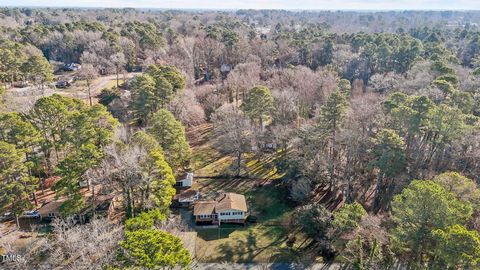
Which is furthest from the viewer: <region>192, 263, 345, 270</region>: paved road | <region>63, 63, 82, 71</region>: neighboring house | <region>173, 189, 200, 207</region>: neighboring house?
<region>63, 63, 82, 71</region>: neighboring house

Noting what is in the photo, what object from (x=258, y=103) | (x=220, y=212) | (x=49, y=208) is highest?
(x=258, y=103)

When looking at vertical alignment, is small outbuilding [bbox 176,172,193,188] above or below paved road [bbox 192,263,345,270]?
above

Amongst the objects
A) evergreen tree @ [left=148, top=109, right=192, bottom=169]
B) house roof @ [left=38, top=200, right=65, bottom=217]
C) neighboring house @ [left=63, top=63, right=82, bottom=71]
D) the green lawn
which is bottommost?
the green lawn

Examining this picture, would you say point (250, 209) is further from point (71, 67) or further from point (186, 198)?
point (71, 67)

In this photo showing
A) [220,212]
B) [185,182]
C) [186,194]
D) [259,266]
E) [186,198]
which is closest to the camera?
[259,266]

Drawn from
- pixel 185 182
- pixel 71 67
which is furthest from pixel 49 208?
pixel 71 67

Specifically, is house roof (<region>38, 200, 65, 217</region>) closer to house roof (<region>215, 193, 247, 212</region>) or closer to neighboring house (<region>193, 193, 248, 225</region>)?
neighboring house (<region>193, 193, 248, 225</region>)

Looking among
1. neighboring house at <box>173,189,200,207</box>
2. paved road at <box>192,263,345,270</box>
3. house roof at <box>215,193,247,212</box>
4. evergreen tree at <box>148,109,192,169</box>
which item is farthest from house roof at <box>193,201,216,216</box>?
evergreen tree at <box>148,109,192,169</box>
